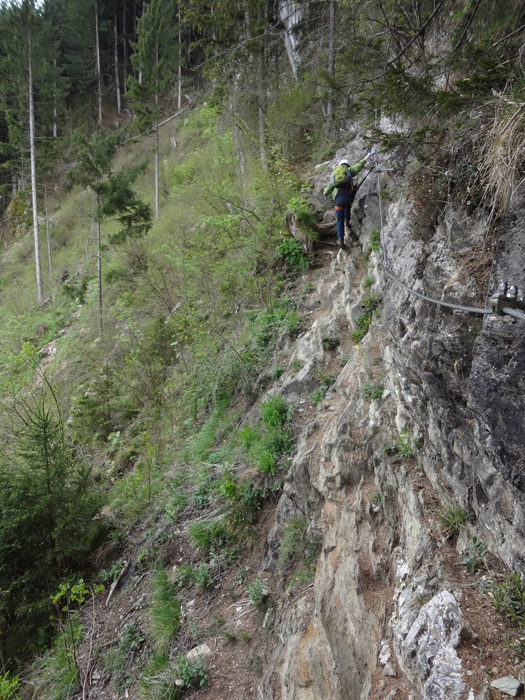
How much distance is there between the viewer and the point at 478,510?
2734 mm

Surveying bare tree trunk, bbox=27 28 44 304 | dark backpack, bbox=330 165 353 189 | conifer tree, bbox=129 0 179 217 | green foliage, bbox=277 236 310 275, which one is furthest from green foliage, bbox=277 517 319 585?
bare tree trunk, bbox=27 28 44 304

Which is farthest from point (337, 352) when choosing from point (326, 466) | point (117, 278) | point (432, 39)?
point (117, 278)

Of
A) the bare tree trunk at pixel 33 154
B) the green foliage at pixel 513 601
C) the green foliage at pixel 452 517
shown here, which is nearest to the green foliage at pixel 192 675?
the green foliage at pixel 452 517

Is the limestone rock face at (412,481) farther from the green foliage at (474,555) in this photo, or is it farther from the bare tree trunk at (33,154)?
the bare tree trunk at (33,154)

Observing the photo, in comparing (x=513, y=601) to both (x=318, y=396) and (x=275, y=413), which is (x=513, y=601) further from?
(x=275, y=413)

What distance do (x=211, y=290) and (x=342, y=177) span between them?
4.24m

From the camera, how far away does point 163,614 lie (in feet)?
16.5

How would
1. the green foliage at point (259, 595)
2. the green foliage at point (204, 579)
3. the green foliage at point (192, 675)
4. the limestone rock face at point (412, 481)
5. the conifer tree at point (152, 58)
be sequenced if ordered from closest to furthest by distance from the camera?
1. the limestone rock face at point (412, 481)
2. the green foliage at point (192, 675)
3. the green foliage at point (259, 595)
4. the green foliage at point (204, 579)
5. the conifer tree at point (152, 58)

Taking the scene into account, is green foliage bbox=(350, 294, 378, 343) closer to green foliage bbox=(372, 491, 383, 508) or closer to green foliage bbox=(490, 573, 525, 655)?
green foliage bbox=(372, 491, 383, 508)

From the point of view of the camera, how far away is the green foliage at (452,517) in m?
2.91

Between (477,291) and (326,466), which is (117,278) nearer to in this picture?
(326,466)

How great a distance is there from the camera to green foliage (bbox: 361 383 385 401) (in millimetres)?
4594

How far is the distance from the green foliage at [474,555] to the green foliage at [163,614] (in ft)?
12.5

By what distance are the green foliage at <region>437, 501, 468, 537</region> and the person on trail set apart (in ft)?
18.5
